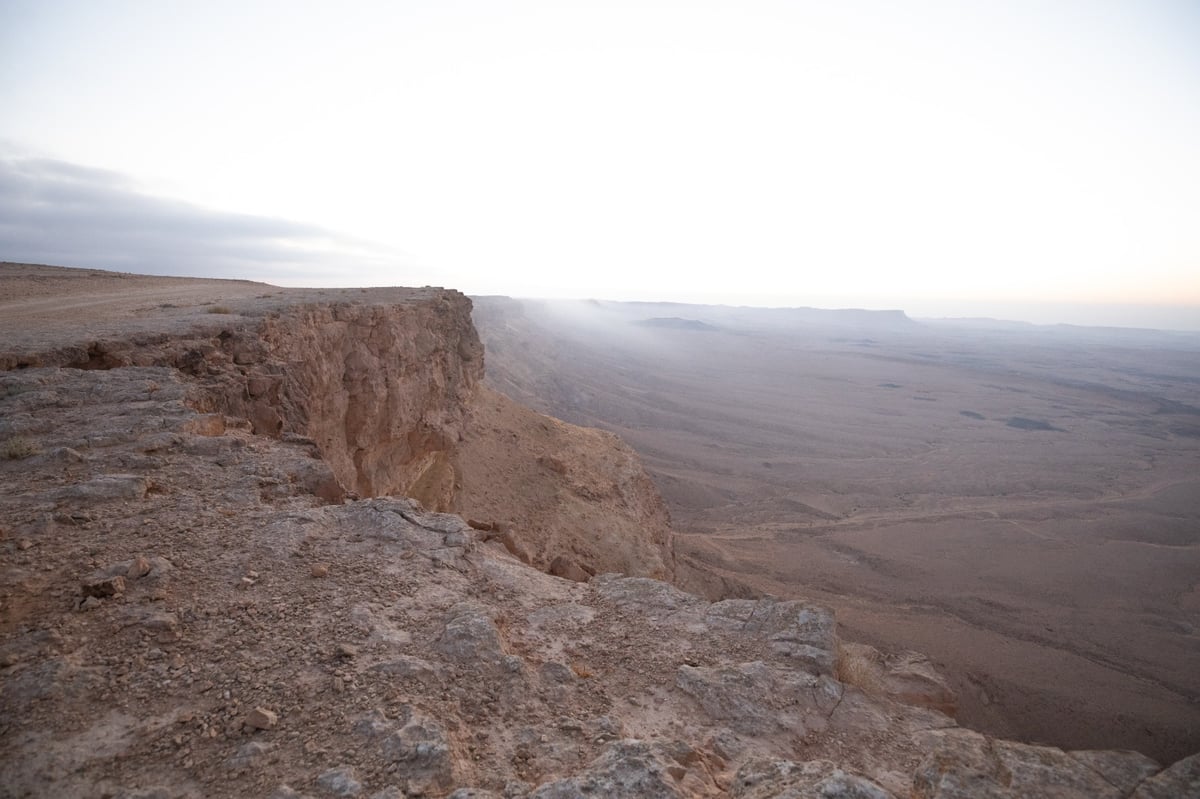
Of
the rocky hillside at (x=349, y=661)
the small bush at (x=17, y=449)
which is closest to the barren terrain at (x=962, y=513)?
the rocky hillside at (x=349, y=661)

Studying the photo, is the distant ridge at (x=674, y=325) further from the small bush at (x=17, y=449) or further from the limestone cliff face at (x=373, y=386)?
the small bush at (x=17, y=449)

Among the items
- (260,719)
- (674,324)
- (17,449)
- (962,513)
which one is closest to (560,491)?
(17,449)

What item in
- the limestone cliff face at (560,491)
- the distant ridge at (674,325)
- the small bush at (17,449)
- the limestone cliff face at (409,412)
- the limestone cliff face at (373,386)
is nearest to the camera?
the small bush at (17,449)

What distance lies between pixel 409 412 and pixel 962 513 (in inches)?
1030

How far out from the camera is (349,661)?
133 inches

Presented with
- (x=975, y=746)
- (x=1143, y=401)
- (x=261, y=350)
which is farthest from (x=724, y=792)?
(x=1143, y=401)

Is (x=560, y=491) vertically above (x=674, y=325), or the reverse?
(x=674, y=325)

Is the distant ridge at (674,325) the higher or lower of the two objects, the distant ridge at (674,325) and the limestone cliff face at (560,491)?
the higher

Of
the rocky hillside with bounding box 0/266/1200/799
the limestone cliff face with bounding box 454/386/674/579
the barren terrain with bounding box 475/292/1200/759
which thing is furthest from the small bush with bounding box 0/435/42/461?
the barren terrain with bounding box 475/292/1200/759

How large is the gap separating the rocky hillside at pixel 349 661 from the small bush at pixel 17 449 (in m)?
0.02

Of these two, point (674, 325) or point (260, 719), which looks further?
point (674, 325)

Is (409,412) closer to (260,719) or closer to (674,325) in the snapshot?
(260,719)

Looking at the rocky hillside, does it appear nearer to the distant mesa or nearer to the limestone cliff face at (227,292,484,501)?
the limestone cliff face at (227,292,484,501)

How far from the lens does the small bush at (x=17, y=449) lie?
187 inches
